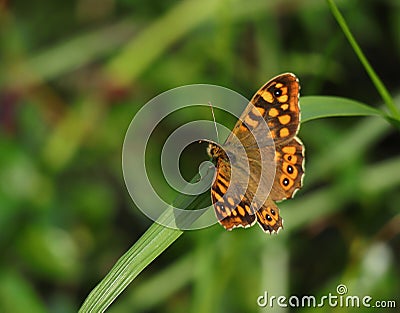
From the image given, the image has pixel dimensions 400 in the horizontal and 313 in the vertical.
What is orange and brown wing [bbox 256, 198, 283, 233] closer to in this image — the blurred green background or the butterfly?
the butterfly

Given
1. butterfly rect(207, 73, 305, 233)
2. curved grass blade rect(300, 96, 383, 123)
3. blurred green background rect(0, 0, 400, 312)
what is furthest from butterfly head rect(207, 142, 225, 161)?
blurred green background rect(0, 0, 400, 312)

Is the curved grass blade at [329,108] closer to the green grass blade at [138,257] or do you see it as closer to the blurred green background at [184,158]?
the green grass blade at [138,257]

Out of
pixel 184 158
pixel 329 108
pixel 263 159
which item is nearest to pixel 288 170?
pixel 263 159

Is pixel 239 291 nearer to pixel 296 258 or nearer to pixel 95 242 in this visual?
pixel 296 258

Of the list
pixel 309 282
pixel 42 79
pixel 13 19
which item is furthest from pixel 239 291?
pixel 13 19

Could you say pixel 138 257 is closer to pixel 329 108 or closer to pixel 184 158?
pixel 329 108

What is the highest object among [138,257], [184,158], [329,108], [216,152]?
[184,158]
